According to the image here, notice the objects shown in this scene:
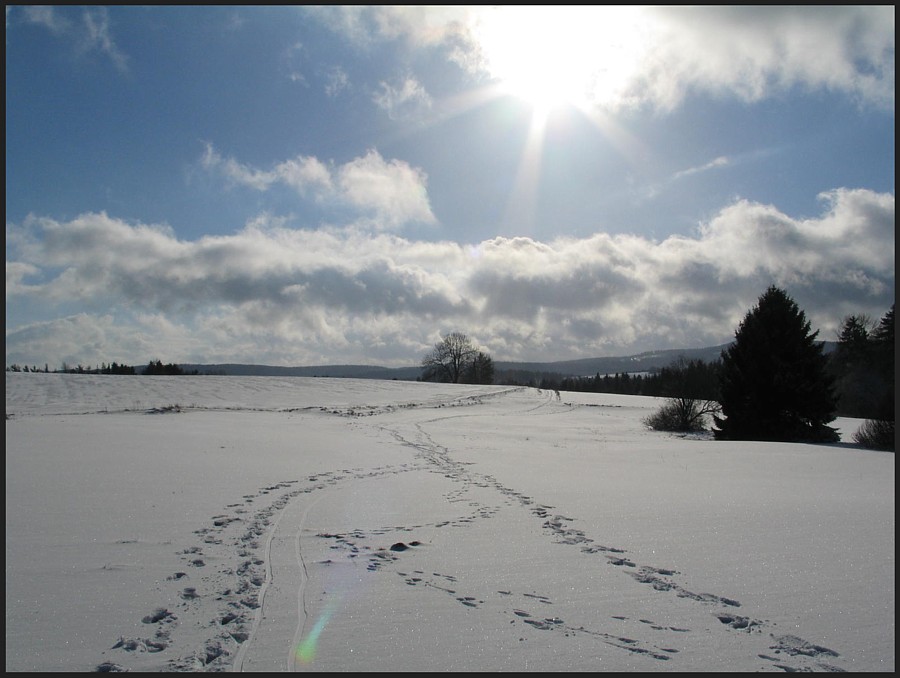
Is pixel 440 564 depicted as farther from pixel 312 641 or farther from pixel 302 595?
pixel 312 641

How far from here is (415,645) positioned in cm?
373

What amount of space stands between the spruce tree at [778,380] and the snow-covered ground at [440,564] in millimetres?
9870

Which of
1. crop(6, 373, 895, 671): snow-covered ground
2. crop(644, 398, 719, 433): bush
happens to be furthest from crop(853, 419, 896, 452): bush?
crop(644, 398, 719, 433): bush

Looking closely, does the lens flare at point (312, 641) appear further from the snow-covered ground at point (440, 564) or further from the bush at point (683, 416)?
the bush at point (683, 416)

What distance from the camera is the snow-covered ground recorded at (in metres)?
3.68

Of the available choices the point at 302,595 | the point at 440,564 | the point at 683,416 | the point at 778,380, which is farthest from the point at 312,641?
the point at 683,416

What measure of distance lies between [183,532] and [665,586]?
559cm

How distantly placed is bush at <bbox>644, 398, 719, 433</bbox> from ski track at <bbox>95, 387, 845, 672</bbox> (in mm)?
23972

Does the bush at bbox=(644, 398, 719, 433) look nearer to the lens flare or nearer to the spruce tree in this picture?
the spruce tree

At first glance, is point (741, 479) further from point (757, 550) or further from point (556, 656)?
point (556, 656)

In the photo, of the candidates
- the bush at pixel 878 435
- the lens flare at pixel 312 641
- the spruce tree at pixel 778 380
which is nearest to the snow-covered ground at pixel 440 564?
the lens flare at pixel 312 641

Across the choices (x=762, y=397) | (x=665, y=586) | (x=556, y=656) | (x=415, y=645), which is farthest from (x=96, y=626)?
(x=762, y=397)

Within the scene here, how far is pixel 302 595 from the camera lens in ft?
15.0

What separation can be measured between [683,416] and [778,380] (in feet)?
24.4
